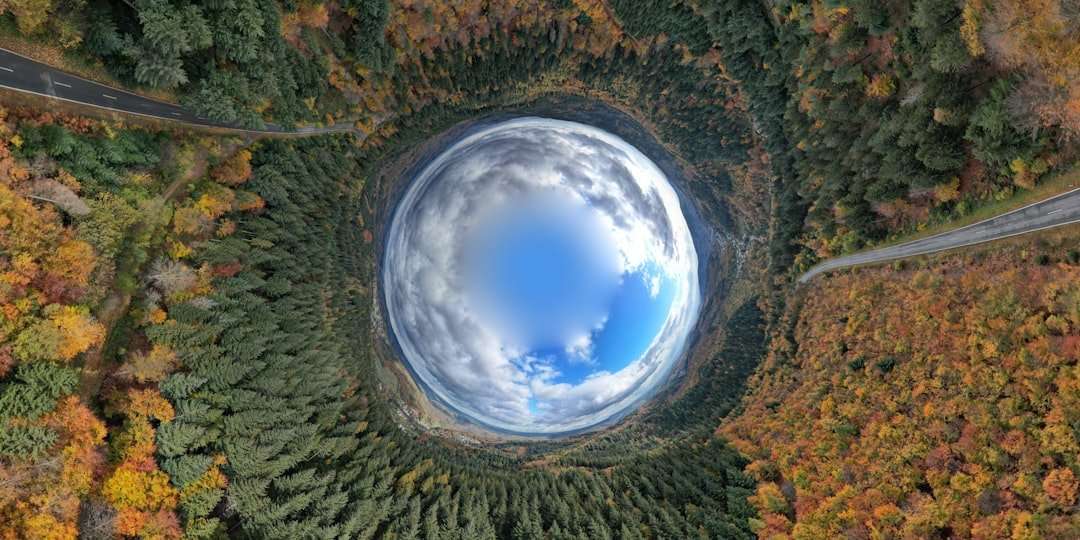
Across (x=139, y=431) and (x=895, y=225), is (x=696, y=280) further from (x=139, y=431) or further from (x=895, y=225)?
(x=139, y=431)

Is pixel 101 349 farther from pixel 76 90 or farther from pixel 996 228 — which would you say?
pixel 996 228

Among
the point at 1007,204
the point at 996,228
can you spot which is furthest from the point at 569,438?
the point at 1007,204

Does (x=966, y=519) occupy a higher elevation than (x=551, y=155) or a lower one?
lower

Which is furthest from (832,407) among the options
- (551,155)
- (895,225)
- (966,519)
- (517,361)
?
(551,155)

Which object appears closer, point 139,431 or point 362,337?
point 139,431

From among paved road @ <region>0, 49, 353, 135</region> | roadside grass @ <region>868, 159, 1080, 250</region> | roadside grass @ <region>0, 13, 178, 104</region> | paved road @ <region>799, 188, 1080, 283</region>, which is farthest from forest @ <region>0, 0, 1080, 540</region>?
paved road @ <region>799, 188, 1080, 283</region>

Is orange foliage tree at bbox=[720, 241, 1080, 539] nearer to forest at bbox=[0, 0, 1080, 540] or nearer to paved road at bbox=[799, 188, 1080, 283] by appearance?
forest at bbox=[0, 0, 1080, 540]
